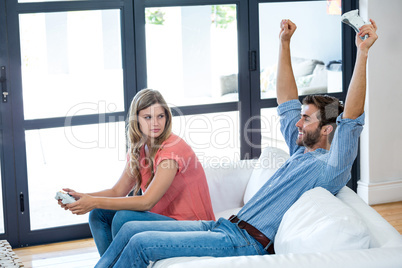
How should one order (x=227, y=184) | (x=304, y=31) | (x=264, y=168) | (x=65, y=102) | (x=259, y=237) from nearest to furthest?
(x=259, y=237)
(x=264, y=168)
(x=227, y=184)
(x=65, y=102)
(x=304, y=31)

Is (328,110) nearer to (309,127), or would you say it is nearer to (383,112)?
(309,127)

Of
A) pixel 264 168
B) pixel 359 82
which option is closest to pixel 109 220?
pixel 264 168

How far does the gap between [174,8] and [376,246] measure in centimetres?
240

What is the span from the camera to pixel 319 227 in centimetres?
204

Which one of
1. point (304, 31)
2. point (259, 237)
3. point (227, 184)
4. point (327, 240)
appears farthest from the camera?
point (304, 31)

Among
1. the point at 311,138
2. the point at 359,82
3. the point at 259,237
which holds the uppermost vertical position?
the point at 359,82

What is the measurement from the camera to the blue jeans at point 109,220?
8.34 ft

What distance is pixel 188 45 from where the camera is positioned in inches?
156

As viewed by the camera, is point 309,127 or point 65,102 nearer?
→ point 309,127

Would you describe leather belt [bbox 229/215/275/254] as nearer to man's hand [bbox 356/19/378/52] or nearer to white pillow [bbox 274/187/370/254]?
white pillow [bbox 274/187/370/254]

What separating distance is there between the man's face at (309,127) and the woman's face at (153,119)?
672mm

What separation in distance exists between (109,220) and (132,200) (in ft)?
0.85

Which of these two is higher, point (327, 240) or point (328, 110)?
point (328, 110)

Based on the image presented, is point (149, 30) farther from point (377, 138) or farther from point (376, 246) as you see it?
point (376, 246)
